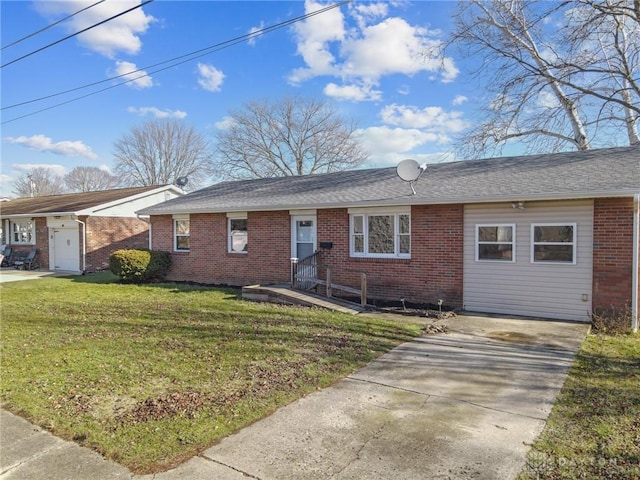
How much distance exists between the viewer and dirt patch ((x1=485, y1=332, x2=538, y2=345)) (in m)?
7.33

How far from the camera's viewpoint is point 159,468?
3396 millimetres

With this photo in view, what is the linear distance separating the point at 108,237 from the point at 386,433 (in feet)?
66.6

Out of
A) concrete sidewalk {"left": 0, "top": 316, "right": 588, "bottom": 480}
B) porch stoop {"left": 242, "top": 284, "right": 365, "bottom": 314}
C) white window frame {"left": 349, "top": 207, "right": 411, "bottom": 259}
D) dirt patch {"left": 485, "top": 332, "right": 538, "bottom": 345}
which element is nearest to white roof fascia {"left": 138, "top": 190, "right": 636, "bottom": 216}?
white window frame {"left": 349, "top": 207, "right": 411, "bottom": 259}

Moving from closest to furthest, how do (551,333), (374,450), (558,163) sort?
1. (374,450)
2. (551,333)
3. (558,163)

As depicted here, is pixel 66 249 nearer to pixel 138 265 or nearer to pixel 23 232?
pixel 23 232

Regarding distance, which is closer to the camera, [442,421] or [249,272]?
[442,421]

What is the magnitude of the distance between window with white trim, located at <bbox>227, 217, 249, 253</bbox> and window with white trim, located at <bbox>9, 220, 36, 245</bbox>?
1453 centimetres

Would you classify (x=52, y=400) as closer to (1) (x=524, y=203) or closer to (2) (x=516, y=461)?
(2) (x=516, y=461)

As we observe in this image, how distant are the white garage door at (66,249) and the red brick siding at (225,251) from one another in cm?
608

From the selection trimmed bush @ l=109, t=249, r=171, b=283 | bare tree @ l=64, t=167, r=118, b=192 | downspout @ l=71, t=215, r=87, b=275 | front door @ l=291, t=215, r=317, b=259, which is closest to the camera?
front door @ l=291, t=215, r=317, b=259

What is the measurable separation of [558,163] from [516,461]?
31.8 feet

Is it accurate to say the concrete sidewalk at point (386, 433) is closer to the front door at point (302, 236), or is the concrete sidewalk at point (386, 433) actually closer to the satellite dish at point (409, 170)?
the satellite dish at point (409, 170)

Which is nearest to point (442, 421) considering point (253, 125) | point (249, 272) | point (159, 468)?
point (159, 468)

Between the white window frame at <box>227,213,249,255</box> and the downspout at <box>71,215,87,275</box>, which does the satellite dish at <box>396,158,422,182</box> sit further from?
the downspout at <box>71,215,87,275</box>
